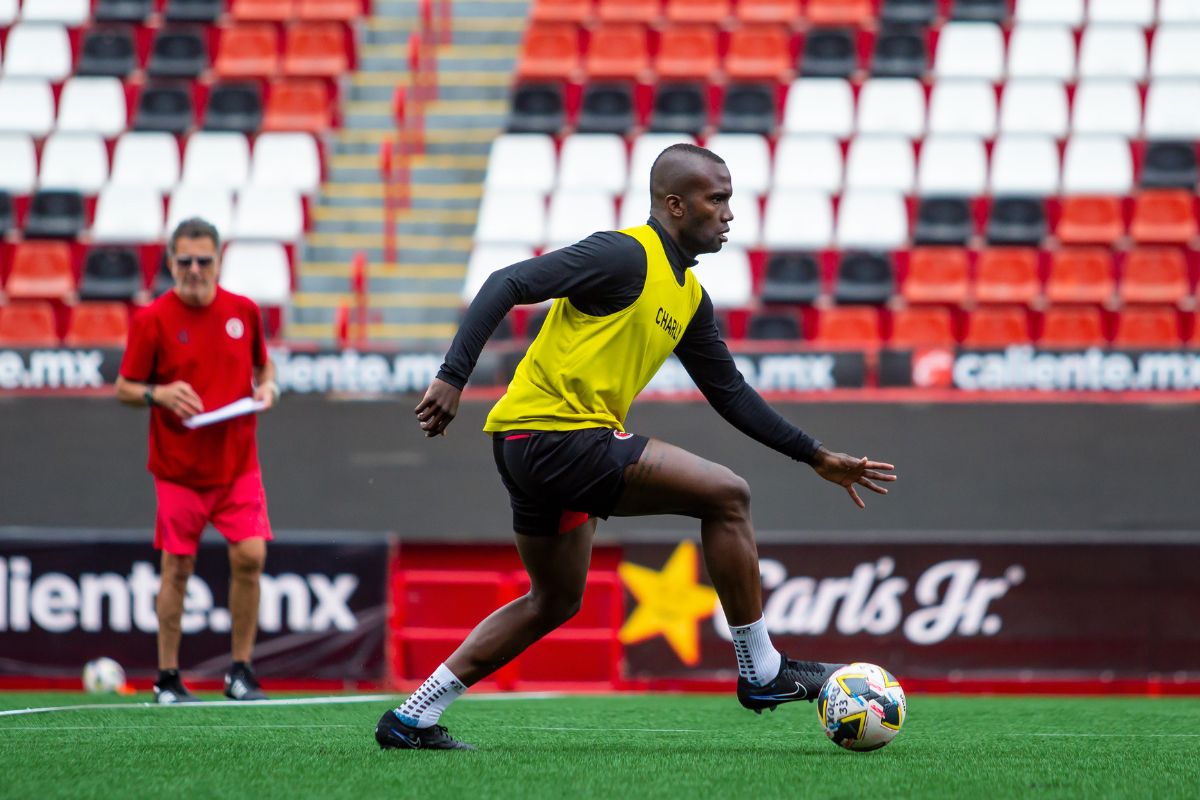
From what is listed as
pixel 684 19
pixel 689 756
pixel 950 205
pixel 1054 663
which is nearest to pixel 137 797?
pixel 689 756

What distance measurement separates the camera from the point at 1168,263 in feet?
39.5

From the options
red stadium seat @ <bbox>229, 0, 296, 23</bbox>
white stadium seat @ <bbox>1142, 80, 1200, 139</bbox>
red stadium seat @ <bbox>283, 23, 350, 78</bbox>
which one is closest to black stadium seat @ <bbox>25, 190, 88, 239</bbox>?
red stadium seat @ <bbox>283, 23, 350, 78</bbox>

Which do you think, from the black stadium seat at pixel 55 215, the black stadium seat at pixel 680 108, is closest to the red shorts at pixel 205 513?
the black stadium seat at pixel 55 215

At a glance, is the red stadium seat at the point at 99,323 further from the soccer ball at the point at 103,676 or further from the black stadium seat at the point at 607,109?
the black stadium seat at the point at 607,109

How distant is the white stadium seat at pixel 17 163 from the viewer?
13.4m

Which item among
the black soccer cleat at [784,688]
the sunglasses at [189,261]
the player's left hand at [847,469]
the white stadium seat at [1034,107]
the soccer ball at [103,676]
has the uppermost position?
the white stadium seat at [1034,107]

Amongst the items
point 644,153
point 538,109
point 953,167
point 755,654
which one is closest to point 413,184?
point 538,109

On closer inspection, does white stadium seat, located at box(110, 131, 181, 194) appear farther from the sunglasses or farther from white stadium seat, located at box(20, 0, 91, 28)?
the sunglasses

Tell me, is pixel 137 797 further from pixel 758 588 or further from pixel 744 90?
pixel 744 90

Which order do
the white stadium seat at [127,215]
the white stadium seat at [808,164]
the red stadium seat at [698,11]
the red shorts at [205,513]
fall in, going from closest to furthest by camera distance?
the red shorts at [205,513]
the white stadium seat at [127,215]
the white stadium seat at [808,164]
the red stadium seat at [698,11]

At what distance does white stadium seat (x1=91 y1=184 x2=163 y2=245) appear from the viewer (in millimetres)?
12789

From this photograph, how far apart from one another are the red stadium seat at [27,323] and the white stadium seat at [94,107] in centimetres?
253

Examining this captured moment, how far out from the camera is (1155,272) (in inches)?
473

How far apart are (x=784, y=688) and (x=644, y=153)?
28.8 feet
